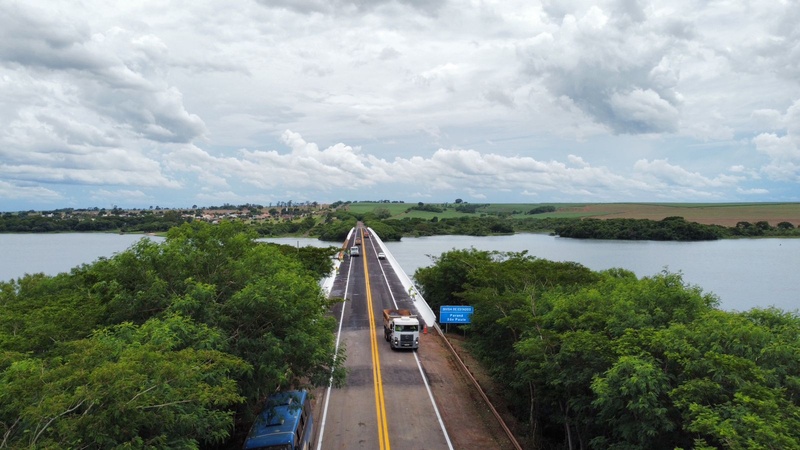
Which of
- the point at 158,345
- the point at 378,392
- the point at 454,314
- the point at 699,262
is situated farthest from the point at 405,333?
the point at 699,262

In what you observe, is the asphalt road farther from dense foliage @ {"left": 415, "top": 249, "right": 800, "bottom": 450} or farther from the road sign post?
dense foliage @ {"left": 415, "top": 249, "right": 800, "bottom": 450}

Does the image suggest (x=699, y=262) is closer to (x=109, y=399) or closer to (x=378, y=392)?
(x=378, y=392)

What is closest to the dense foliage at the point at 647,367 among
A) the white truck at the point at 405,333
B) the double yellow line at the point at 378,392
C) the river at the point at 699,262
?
the white truck at the point at 405,333

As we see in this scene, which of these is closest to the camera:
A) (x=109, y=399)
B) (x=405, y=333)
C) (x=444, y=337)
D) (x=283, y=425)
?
(x=109, y=399)

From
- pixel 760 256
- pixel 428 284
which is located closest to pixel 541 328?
pixel 428 284

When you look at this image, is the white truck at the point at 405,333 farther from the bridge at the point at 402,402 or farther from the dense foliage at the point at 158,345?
the dense foliage at the point at 158,345

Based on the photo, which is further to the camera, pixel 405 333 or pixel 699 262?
pixel 699 262
